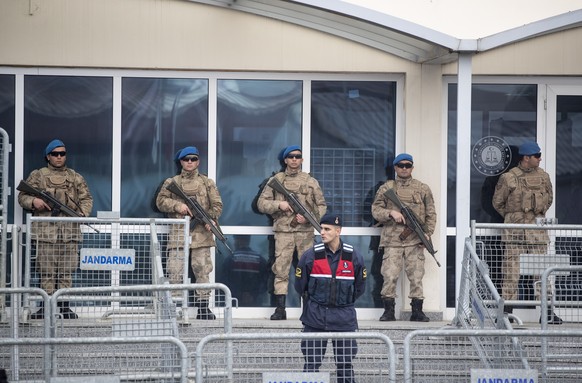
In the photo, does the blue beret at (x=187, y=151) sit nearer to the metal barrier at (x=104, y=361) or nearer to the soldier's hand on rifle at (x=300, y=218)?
the soldier's hand on rifle at (x=300, y=218)

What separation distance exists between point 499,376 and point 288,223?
5456mm

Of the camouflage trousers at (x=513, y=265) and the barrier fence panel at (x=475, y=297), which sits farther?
the camouflage trousers at (x=513, y=265)

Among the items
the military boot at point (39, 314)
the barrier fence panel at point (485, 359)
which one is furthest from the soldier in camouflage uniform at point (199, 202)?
the barrier fence panel at point (485, 359)

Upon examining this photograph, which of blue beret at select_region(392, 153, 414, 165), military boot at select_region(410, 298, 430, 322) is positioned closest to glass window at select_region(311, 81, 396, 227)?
blue beret at select_region(392, 153, 414, 165)

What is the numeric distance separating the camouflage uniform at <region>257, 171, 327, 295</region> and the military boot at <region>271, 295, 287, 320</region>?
6cm

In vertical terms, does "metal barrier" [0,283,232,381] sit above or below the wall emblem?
below

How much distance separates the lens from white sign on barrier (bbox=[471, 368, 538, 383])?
7184 mm

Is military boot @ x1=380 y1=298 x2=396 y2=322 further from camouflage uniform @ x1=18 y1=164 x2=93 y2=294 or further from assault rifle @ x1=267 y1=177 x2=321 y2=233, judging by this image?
camouflage uniform @ x1=18 y1=164 x2=93 y2=294

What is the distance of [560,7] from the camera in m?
13.4

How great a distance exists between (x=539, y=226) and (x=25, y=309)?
4971 mm

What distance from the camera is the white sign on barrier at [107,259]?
1125 centimetres

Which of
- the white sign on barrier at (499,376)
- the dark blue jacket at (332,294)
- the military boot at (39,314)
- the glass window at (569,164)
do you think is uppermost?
the glass window at (569,164)

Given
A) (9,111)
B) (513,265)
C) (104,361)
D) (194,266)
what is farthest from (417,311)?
(9,111)

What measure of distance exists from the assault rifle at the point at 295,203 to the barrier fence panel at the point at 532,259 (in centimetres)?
175
